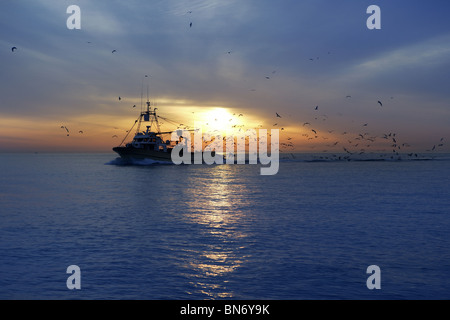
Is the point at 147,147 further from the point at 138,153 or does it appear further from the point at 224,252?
the point at 224,252

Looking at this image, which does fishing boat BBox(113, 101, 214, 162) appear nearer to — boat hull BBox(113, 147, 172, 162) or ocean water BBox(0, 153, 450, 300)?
boat hull BBox(113, 147, 172, 162)

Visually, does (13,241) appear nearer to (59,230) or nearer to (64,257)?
(59,230)

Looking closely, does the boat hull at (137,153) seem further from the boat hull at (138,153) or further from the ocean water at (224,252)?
the ocean water at (224,252)

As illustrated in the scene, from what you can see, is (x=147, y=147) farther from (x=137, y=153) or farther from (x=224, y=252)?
(x=224, y=252)

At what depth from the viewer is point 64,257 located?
49.3ft

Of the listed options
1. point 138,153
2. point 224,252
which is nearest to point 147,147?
point 138,153

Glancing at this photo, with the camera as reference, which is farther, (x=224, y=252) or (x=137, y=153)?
(x=137, y=153)

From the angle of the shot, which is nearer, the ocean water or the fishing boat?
the ocean water

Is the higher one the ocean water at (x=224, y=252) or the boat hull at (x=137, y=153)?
the boat hull at (x=137, y=153)

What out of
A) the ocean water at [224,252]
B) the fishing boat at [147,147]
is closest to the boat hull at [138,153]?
the fishing boat at [147,147]

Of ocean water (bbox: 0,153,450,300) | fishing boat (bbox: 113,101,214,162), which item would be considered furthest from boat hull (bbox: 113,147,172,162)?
ocean water (bbox: 0,153,450,300)

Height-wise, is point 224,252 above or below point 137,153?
below

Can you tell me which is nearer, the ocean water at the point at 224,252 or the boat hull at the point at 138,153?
the ocean water at the point at 224,252
